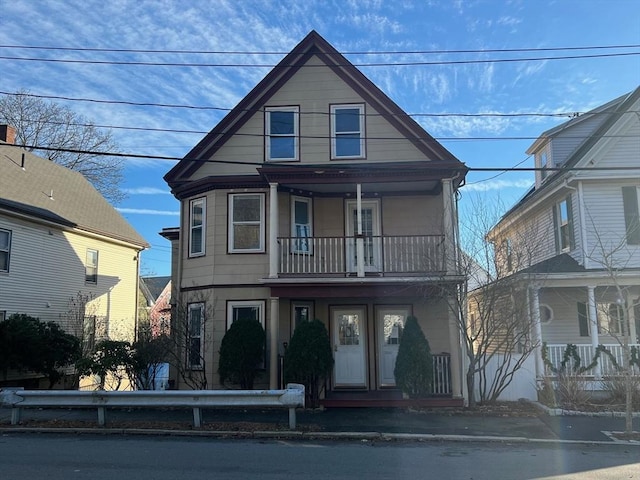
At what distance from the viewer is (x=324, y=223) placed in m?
15.0

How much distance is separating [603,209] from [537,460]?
996 cm

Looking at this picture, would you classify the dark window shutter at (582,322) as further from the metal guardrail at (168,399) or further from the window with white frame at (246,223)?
the metal guardrail at (168,399)

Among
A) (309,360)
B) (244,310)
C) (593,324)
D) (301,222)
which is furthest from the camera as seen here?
(301,222)

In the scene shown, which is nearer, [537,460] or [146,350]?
[537,460]

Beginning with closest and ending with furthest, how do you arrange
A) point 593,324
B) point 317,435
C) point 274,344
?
1. point 317,435
2. point 274,344
3. point 593,324

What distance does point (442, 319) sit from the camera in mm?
14180

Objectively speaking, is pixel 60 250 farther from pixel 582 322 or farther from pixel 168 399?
pixel 582 322

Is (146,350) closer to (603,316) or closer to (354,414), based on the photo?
(354,414)

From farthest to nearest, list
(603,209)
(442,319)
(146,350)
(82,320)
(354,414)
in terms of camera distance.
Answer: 1. (82,320)
2. (603,209)
3. (442,319)
4. (146,350)
5. (354,414)

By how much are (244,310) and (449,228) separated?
591 centimetres

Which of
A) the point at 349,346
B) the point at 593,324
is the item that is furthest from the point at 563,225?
the point at 349,346

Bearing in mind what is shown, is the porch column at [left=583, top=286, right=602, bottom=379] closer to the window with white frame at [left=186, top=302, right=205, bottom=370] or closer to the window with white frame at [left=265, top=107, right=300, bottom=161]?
the window with white frame at [left=265, top=107, right=300, bottom=161]

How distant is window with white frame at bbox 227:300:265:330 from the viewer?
14.1 m

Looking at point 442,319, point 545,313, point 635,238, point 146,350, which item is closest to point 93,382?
point 146,350
